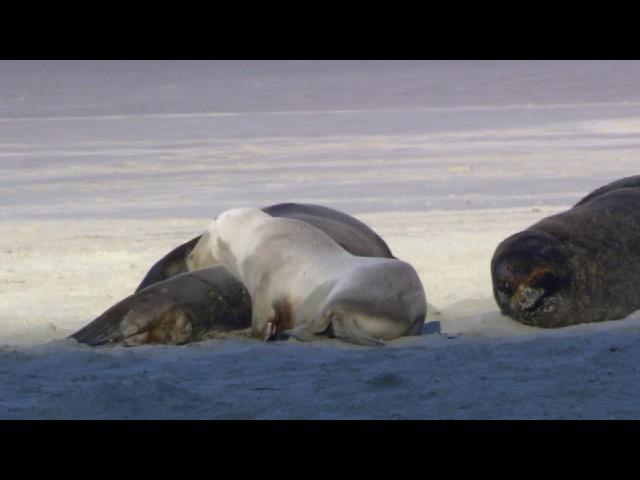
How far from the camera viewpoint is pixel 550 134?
23.4m

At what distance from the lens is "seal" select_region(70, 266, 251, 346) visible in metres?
8.20

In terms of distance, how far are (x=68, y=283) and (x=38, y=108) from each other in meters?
25.0

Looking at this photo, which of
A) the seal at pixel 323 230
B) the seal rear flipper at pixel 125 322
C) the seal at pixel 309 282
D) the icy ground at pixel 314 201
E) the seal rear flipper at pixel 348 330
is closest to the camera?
the icy ground at pixel 314 201

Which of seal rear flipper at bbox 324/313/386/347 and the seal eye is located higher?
the seal eye

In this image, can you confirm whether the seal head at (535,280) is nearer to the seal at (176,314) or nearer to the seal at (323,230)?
→ the seal at (323,230)

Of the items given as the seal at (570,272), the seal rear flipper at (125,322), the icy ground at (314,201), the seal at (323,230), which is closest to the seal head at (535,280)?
the seal at (570,272)

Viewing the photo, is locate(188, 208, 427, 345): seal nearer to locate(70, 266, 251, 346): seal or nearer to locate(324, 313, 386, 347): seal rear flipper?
locate(324, 313, 386, 347): seal rear flipper

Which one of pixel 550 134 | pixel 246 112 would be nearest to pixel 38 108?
pixel 246 112

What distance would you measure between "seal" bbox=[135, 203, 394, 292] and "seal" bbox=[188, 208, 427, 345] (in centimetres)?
13

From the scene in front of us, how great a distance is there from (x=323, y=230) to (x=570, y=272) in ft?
5.40

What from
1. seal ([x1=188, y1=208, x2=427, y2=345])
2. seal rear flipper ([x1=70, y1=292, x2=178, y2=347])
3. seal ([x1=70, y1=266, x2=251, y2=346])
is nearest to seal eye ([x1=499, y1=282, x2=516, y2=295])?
seal ([x1=188, y1=208, x2=427, y2=345])

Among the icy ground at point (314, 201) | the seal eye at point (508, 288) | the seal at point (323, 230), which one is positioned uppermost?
the seal at point (323, 230)

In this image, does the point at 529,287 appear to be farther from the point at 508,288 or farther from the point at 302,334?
the point at 302,334

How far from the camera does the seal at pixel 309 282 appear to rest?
7.91 m
